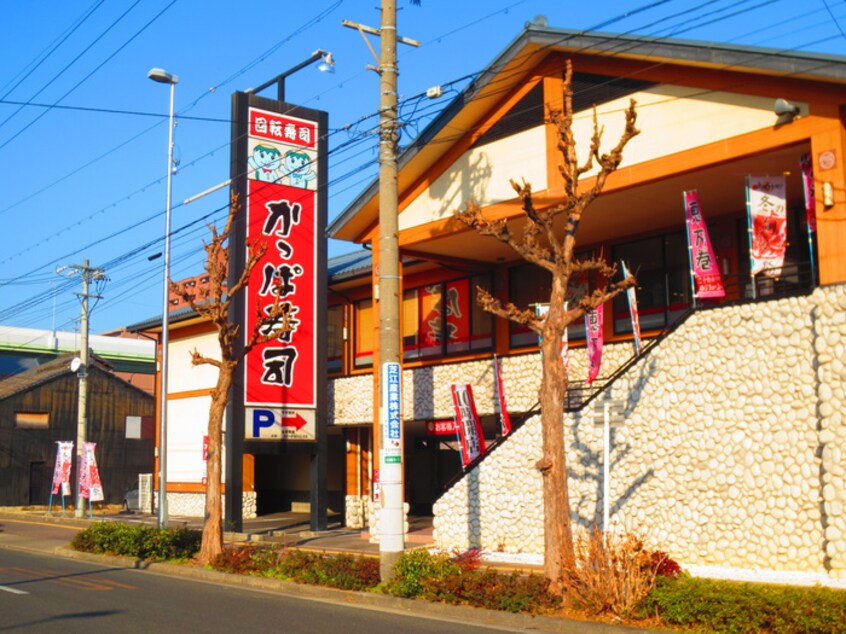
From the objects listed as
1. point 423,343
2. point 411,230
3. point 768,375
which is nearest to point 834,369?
point 768,375

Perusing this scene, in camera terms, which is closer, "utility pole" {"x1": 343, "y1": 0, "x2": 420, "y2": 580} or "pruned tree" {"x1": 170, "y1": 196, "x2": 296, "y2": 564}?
"utility pole" {"x1": 343, "y1": 0, "x2": 420, "y2": 580}

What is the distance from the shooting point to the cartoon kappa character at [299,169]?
2606 centimetres

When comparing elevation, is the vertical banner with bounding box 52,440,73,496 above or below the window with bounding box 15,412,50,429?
below

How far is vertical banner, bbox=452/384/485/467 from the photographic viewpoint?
2278cm

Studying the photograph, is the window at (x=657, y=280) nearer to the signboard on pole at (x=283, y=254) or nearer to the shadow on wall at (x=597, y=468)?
the shadow on wall at (x=597, y=468)

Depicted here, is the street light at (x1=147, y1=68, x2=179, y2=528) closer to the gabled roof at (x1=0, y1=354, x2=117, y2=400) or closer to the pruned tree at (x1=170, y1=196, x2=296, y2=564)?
the pruned tree at (x1=170, y1=196, x2=296, y2=564)

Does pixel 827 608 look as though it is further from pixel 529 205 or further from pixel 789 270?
pixel 789 270

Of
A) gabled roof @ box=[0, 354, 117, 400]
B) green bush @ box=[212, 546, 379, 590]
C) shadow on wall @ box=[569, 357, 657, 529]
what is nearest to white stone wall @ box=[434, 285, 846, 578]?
shadow on wall @ box=[569, 357, 657, 529]

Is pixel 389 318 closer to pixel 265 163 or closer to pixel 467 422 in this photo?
pixel 467 422

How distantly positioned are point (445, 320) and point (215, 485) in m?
9.87

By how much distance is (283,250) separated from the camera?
25781 mm

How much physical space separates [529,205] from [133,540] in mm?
12376

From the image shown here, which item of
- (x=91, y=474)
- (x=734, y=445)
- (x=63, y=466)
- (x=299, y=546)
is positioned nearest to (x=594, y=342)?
(x=734, y=445)

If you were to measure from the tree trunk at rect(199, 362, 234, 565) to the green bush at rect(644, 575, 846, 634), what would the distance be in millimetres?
10041
